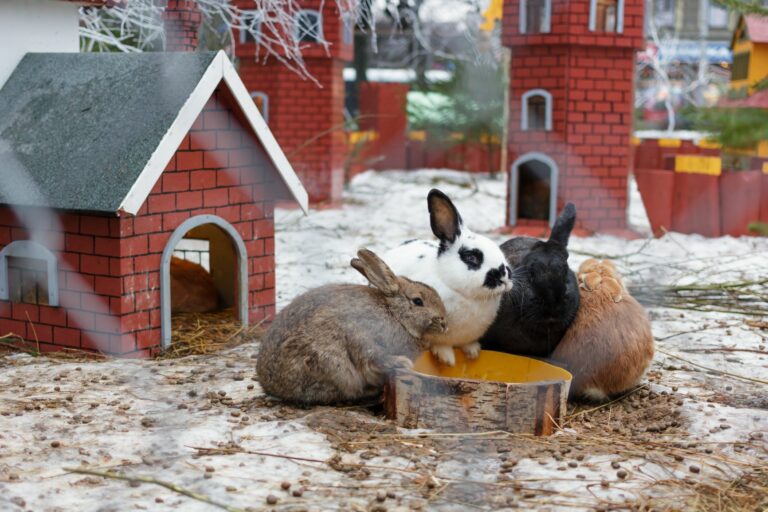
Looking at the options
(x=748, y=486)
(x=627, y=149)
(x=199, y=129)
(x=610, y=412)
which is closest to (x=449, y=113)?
(x=627, y=149)

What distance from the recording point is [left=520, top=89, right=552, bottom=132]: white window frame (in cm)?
784

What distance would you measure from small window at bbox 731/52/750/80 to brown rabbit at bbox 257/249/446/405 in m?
9.43

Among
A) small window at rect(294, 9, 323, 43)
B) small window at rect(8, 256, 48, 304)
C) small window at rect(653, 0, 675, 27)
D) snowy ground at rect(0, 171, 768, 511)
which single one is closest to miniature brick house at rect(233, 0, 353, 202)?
small window at rect(294, 9, 323, 43)

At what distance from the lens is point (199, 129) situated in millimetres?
4035

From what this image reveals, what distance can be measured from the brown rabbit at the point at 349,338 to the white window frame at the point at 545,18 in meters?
5.04

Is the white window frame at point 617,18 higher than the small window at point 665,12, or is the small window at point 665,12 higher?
the small window at point 665,12

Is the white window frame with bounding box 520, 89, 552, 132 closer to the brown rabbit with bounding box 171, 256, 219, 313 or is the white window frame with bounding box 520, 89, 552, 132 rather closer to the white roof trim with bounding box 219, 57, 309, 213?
the white roof trim with bounding box 219, 57, 309, 213

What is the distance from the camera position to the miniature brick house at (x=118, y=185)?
3773 millimetres

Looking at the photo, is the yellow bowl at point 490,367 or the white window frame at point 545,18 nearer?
the yellow bowl at point 490,367

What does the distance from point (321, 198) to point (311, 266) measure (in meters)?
3.57

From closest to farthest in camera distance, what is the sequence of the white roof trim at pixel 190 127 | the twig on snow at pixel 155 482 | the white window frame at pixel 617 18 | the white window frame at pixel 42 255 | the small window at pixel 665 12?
the twig on snow at pixel 155 482 < the white roof trim at pixel 190 127 < the white window frame at pixel 42 255 < the white window frame at pixel 617 18 < the small window at pixel 665 12

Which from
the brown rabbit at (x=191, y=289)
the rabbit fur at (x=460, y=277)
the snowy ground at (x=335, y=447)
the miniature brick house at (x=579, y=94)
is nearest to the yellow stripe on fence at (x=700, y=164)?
the miniature brick house at (x=579, y=94)

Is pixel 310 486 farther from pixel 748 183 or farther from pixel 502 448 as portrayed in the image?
pixel 748 183

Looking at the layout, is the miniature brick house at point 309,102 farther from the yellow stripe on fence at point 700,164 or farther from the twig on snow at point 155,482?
the twig on snow at point 155,482
